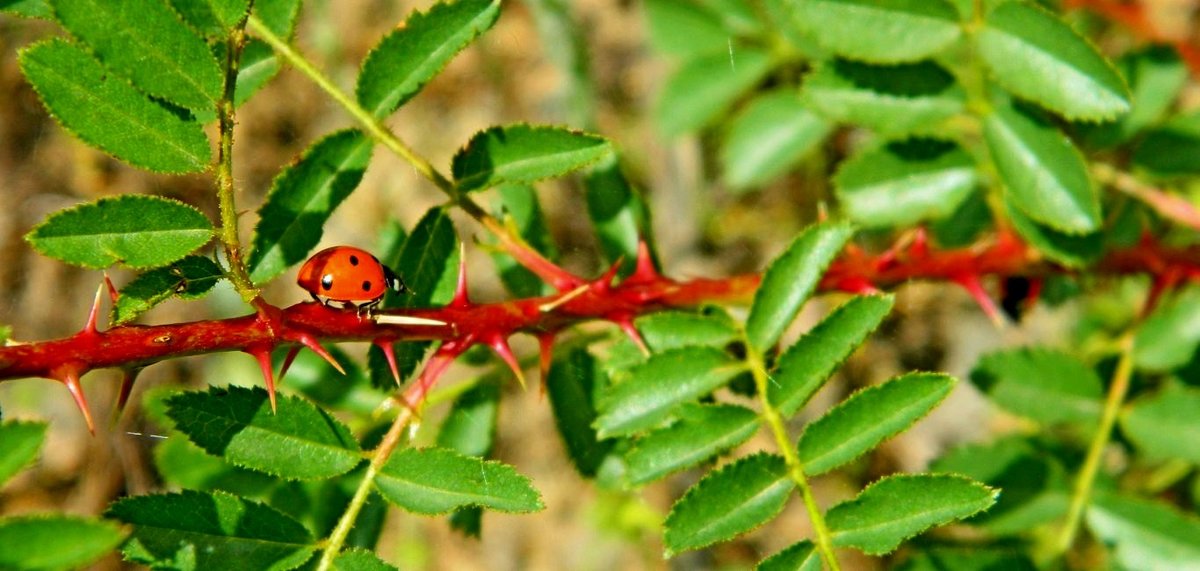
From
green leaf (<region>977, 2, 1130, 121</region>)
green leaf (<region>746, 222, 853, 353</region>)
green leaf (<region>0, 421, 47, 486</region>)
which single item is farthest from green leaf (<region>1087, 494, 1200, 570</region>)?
green leaf (<region>0, 421, 47, 486</region>)

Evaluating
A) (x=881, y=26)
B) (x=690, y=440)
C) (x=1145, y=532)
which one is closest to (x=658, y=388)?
(x=690, y=440)

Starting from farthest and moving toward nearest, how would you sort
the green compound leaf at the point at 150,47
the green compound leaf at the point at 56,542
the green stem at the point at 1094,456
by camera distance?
the green stem at the point at 1094,456
the green compound leaf at the point at 150,47
the green compound leaf at the point at 56,542

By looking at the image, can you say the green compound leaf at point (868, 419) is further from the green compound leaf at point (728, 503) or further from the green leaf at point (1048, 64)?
the green leaf at point (1048, 64)

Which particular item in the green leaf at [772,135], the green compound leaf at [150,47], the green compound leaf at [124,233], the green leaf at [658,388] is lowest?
the green leaf at [658,388]

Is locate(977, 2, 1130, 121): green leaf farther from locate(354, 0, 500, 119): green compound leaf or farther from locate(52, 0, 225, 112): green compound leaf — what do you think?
locate(52, 0, 225, 112): green compound leaf

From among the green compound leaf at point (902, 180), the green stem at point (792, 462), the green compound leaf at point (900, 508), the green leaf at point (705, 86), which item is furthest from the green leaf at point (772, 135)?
the green compound leaf at point (900, 508)

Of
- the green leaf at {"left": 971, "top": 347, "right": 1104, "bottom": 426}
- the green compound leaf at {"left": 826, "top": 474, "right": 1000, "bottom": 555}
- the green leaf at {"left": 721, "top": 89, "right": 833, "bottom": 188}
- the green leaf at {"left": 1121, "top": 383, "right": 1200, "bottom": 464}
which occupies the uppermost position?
the green leaf at {"left": 721, "top": 89, "right": 833, "bottom": 188}

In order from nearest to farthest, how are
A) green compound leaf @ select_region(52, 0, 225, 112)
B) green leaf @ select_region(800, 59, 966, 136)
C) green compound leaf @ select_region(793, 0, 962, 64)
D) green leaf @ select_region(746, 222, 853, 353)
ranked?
1. green compound leaf @ select_region(52, 0, 225, 112)
2. green leaf @ select_region(746, 222, 853, 353)
3. green compound leaf @ select_region(793, 0, 962, 64)
4. green leaf @ select_region(800, 59, 966, 136)

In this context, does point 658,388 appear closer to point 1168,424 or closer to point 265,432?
point 265,432
